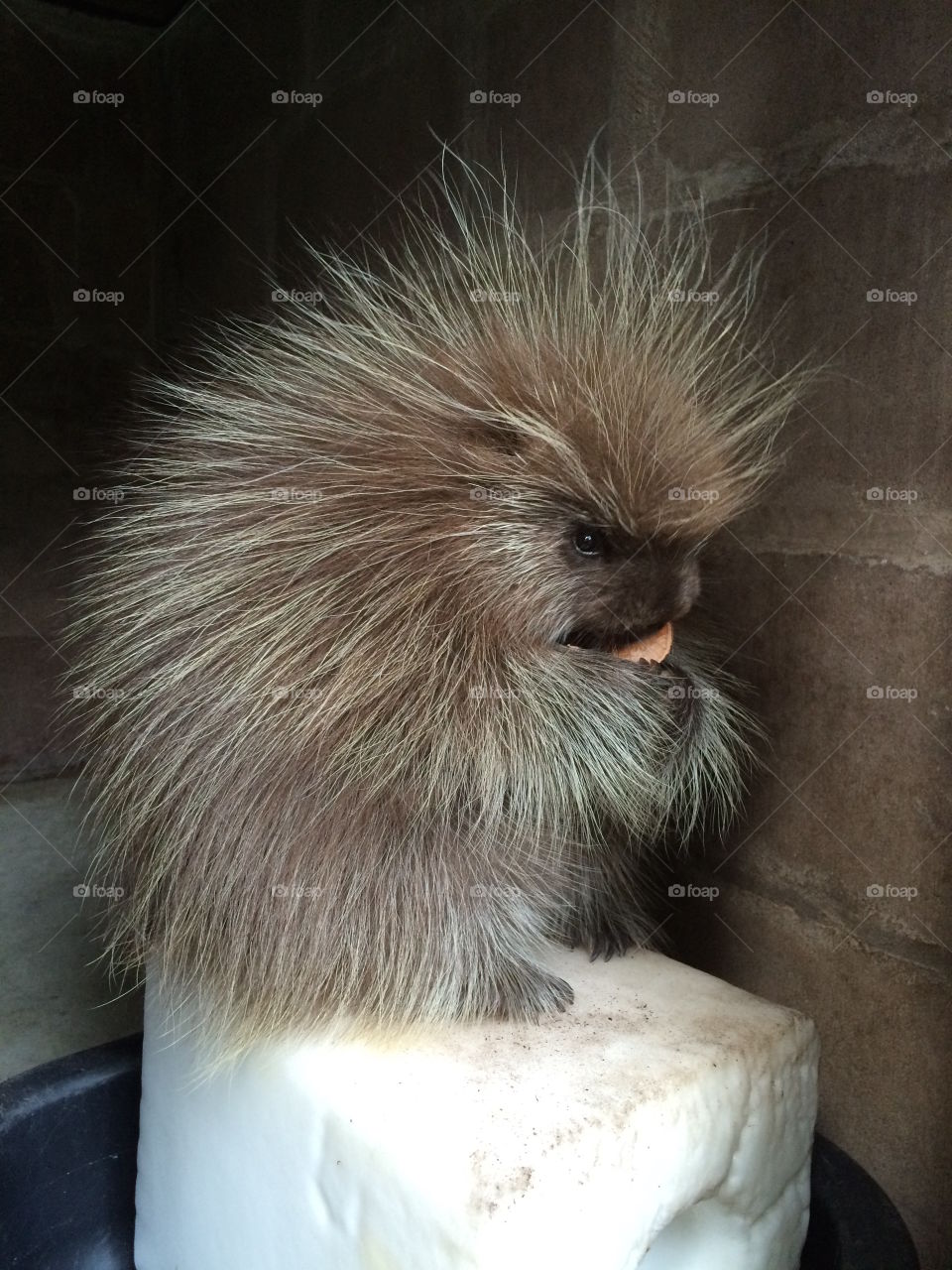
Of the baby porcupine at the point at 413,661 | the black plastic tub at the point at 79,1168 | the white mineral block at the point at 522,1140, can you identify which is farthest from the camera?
the black plastic tub at the point at 79,1168

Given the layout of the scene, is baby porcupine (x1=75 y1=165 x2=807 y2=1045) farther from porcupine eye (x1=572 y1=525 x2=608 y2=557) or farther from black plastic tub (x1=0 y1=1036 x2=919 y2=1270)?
black plastic tub (x1=0 y1=1036 x2=919 y2=1270)

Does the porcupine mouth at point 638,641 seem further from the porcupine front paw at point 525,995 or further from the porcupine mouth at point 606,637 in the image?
the porcupine front paw at point 525,995

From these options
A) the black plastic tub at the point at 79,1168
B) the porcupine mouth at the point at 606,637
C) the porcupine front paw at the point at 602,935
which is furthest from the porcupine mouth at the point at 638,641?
the black plastic tub at the point at 79,1168

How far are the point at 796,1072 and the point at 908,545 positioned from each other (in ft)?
1.95

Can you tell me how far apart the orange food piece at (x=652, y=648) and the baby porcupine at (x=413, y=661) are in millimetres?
13

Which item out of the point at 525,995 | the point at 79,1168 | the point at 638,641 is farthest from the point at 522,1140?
the point at 79,1168

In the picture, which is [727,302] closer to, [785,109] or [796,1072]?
[785,109]

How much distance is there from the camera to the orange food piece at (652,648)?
1077 millimetres

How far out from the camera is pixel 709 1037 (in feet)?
3.42

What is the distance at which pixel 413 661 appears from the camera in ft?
Answer: 3.24

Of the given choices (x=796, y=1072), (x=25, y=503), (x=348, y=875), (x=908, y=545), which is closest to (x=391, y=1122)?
(x=348, y=875)

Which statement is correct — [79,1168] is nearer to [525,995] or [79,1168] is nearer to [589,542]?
[525,995]

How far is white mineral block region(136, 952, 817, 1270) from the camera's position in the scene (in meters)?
0.86

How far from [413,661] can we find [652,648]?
0.27m
